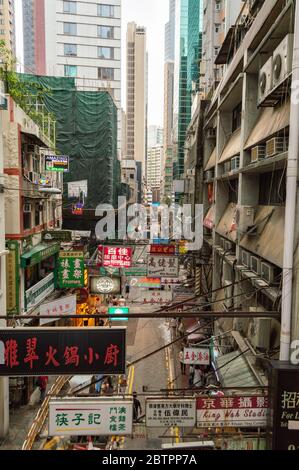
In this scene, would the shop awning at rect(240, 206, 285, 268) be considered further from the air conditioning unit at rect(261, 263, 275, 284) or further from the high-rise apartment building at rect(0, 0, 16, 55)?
the high-rise apartment building at rect(0, 0, 16, 55)

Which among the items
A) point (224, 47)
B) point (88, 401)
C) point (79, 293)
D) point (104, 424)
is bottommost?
point (79, 293)

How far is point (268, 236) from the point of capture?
820 cm

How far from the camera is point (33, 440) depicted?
1173 cm

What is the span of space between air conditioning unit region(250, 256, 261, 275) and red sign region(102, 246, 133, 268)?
27.1 feet

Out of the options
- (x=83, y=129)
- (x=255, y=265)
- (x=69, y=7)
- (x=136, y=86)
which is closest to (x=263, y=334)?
(x=255, y=265)

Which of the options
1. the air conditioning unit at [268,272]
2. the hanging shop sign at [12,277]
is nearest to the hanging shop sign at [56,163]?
the hanging shop sign at [12,277]

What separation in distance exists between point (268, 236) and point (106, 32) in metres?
41.1

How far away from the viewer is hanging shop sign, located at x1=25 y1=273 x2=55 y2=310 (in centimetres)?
1519

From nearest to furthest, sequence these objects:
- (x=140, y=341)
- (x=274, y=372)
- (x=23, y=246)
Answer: (x=274, y=372)
(x=23, y=246)
(x=140, y=341)

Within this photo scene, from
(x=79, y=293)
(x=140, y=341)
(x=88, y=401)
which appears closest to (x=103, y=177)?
(x=79, y=293)

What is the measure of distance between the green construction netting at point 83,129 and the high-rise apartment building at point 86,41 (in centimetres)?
882

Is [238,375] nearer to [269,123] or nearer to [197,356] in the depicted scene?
[197,356]
